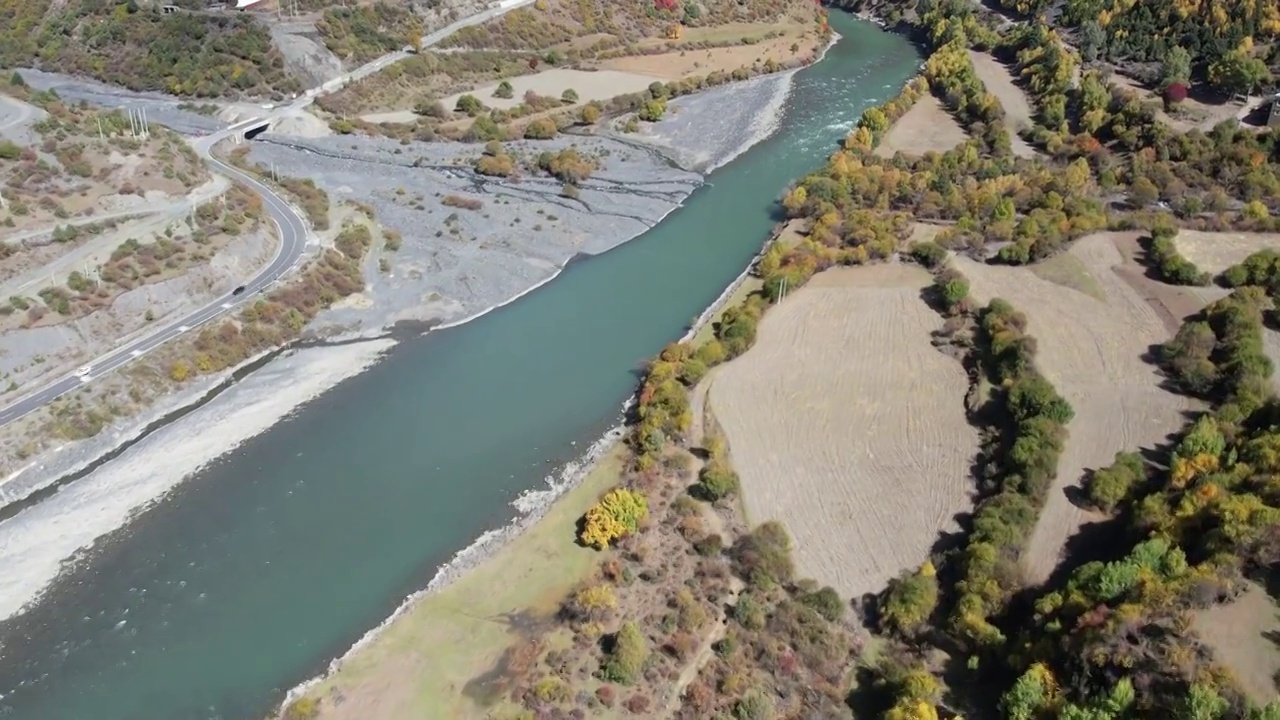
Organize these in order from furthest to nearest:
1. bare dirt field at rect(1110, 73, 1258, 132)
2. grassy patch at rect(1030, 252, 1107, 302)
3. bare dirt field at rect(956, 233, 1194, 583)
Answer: bare dirt field at rect(1110, 73, 1258, 132)
grassy patch at rect(1030, 252, 1107, 302)
bare dirt field at rect(956, 233, 1194, 583)

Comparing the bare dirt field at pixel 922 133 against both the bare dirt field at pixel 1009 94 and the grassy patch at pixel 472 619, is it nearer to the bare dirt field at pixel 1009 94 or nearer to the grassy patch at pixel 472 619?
the bare dirt field at pixel 1009 94

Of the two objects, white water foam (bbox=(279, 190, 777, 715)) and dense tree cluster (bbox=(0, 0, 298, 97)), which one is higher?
dense tree cluster (bbox=(0, 0, 298, 97))

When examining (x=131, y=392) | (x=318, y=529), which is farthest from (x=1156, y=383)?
(x=131, y=392)

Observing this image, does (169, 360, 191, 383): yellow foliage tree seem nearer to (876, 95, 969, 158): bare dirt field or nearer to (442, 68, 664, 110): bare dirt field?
(442, 68, 664, 110): bare dirt field

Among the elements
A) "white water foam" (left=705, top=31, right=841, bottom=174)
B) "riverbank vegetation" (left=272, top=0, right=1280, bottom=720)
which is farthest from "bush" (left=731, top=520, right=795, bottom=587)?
"white water foam" (left=705, top=31, right=841, bottom=174)

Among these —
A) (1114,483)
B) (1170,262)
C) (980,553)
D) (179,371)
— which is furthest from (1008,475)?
(179,371)

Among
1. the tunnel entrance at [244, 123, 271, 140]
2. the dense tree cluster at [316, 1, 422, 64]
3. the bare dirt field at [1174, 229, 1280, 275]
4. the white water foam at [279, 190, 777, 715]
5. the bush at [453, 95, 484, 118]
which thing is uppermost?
the dense tree cluster at [316, 1, 422, 64]

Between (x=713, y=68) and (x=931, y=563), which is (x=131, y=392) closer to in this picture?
(x=931, y=563)

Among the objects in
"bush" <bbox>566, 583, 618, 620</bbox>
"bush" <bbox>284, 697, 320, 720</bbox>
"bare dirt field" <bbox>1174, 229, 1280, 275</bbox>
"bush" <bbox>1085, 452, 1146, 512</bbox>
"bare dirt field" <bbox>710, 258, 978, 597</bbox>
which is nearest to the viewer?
"bush" <bbox>284, 697, 320, 720</bbox>

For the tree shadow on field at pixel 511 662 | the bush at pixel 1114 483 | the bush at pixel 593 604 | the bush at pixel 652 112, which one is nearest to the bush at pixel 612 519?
the bush at pixel 593 604
